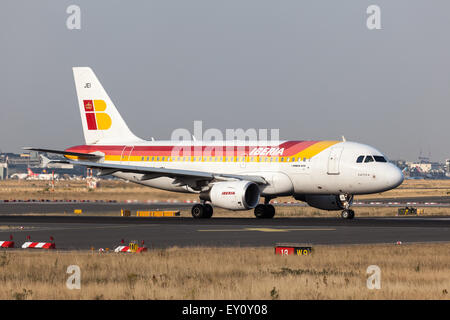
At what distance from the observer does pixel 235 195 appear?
4550 centimetres

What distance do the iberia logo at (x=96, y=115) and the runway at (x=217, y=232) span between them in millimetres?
13437

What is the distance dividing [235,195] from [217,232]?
9771 mm

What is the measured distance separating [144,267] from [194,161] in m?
30.0

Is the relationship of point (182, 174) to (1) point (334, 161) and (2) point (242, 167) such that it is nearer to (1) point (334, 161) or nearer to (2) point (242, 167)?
(2) point (242, 167)

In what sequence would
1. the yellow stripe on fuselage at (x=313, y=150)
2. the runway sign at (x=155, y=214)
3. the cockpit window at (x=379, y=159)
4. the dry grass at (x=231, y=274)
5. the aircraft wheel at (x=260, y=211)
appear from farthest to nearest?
the runway sign at (x=155, y=214) < the aircraft wheel at (x=260, y=211) < the yellow stripe on fuselage at (x=313, y=150) < the cockpit window at (x=379, y=159) < the dry grass at (x=231, y=274)

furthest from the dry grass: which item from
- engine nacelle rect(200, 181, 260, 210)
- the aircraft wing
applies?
the aircraft wing

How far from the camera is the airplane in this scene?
46406mm

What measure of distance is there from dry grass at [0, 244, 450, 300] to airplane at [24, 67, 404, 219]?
18.1m

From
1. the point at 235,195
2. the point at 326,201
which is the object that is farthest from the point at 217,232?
the point at 326,201

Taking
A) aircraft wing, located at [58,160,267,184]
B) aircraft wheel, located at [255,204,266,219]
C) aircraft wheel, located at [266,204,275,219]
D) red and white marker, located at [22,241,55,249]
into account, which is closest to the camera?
red and white marker, located at [22,241,55,249]

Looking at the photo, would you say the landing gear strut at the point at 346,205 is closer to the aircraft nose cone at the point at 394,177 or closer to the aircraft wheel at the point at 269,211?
the aircraft nose cone at the point at 394,177

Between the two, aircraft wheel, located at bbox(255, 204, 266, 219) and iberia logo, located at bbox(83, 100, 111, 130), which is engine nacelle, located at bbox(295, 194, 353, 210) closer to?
aircraft wheel, located at bbox(255, 204, 266, 219)

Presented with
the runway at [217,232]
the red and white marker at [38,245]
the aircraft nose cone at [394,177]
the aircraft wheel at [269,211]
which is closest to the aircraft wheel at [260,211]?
the aircraft wheel at [269,211]

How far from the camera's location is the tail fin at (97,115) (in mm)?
56438
